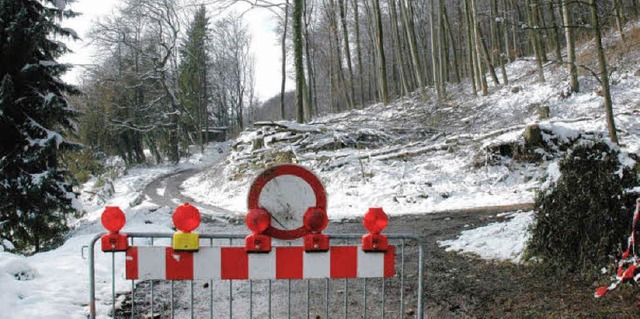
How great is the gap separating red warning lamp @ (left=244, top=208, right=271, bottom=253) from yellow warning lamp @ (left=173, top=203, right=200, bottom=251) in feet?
1.08

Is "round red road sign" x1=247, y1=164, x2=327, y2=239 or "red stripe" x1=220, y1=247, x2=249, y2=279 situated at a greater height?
"round red road sign" x1=247, y1=164, x2=327, y2=239

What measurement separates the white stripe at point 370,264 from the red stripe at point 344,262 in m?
0.03

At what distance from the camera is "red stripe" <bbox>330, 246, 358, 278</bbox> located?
3.27m

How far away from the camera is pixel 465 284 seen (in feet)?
18.0

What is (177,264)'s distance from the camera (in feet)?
10.5

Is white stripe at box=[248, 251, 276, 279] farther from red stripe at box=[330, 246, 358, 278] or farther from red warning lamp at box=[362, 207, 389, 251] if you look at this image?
red warning lamp at box=[362, 207, 389, 251]

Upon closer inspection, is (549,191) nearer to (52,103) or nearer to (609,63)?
(52,103)

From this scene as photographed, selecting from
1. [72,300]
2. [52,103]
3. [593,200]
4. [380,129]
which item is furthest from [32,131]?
[593,200]

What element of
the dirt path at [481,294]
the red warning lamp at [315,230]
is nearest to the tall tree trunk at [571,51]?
the dirt path at [481,294]

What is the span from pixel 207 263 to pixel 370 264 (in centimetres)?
108

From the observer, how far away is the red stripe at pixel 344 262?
3.27 m

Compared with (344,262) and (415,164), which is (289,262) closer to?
(344,262)

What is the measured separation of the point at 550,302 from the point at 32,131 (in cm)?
1275

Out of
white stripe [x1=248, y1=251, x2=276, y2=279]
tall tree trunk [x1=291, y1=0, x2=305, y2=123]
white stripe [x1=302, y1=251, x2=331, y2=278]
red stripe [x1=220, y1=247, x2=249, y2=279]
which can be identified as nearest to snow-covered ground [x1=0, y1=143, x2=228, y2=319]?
red stripe [x1=220, y1=247, x2=249, y2=279]
